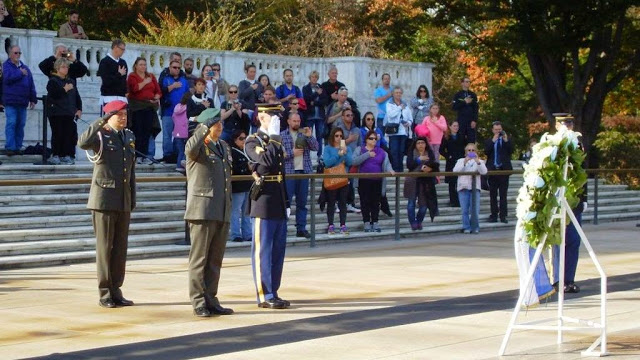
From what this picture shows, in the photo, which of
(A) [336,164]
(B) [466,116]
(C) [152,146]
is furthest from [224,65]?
(A) [336,164]

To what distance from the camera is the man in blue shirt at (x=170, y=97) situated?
68.7 feet

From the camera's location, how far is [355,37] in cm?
3997

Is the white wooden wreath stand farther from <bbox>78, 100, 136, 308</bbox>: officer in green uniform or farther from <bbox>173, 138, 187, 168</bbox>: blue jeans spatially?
<bbox>173, 138, 187, 168</bbox>: blue jeans

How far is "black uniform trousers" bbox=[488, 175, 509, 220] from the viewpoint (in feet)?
74.9

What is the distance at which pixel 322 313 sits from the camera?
38.6ft

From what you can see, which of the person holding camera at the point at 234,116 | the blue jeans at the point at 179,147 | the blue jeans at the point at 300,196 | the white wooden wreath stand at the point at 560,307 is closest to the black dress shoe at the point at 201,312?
the white wooden wreath stand at the point at 560,307

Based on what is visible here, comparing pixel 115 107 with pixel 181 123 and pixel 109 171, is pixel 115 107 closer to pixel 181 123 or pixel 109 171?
pixel 109 171

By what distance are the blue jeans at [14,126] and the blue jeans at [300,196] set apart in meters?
4.23

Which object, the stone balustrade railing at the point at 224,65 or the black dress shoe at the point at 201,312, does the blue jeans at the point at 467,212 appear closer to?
the stone balustrade railing at the point at 224,65

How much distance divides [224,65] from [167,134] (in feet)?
14.9

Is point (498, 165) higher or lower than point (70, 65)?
lower

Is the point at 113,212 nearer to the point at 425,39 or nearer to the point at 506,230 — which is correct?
the point at 506,230

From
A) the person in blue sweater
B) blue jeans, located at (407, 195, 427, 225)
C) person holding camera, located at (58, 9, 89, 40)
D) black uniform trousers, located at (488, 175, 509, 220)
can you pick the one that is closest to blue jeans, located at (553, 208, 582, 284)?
the person in blue sweater

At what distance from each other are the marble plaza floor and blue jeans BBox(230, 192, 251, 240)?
975mm
